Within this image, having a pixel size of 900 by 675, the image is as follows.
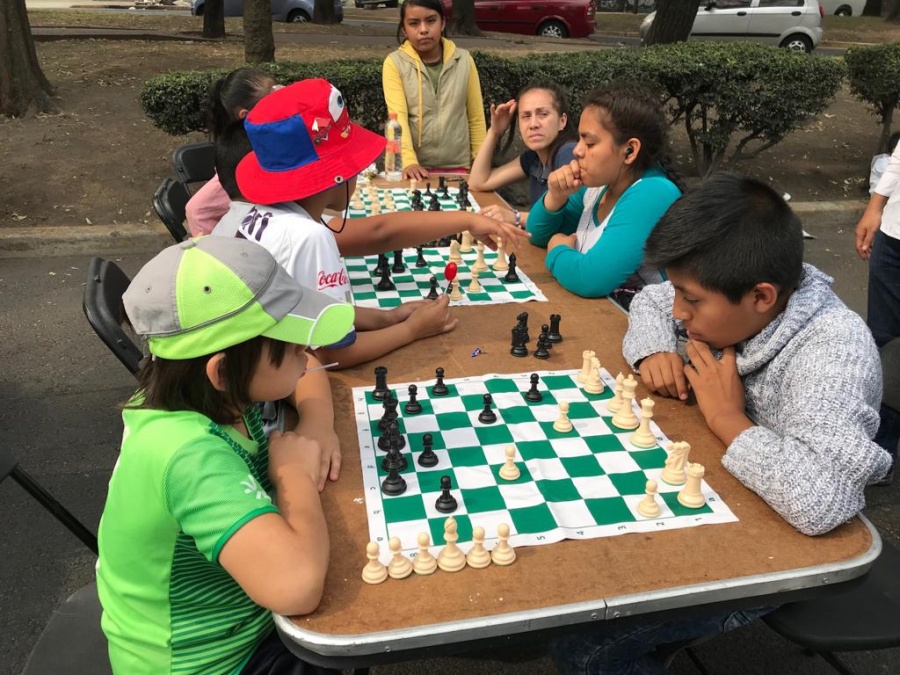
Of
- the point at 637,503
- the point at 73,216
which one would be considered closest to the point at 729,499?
the point at 637,503

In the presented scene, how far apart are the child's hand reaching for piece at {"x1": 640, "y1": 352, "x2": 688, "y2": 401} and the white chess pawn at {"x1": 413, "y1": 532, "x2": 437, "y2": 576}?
39.5 inches

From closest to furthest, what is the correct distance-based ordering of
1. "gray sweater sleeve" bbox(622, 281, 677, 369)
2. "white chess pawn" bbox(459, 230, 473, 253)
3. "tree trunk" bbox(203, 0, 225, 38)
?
"gray sweater sleeve" bbox(622, 281, 677, 369) < "white chess pawn" bbox(459, 230, 473, 253) < "tree trunk" bbox(203, 0, 225, 38)

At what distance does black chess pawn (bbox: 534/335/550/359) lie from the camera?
2.39 meters

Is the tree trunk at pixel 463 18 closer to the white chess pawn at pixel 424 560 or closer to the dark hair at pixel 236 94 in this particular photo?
the dark hair at pixel 236 94

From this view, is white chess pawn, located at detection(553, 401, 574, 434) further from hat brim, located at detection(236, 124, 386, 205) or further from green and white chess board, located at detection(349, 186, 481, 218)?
green and white chess board, located at detection(349, 186, 481, 218)

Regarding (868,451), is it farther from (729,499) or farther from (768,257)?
(768,257)

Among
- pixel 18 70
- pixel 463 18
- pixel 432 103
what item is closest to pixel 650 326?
pixel 432 103

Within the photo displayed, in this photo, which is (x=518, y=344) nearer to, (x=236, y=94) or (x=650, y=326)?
(x=650, y=326)

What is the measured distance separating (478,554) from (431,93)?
412 cm

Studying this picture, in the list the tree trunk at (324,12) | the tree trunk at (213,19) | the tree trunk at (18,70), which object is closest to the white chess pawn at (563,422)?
the tree trunk at (18,70)

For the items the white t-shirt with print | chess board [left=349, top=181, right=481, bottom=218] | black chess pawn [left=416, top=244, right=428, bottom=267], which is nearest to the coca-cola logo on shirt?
the white t-shirt with print

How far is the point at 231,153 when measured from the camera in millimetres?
2855

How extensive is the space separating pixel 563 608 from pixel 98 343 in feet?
13.7

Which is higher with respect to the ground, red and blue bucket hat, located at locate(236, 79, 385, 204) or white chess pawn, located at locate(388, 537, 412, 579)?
red and blue bucket hat, located at locate(236, 79, 385, 204)
